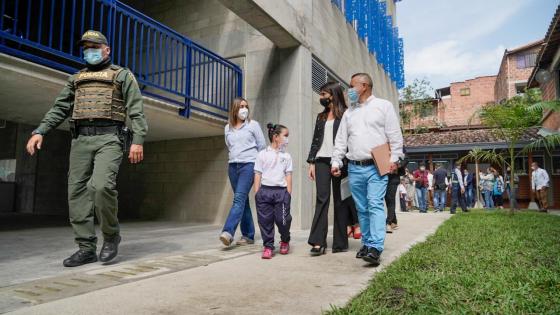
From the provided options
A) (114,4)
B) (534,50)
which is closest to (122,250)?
(114,4)

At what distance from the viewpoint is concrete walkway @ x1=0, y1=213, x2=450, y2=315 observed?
77.0 inches

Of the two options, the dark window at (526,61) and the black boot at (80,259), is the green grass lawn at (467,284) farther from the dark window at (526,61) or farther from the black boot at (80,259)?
the dark window at (526,61)

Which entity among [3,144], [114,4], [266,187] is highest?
[114,4]

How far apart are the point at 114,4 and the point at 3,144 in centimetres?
986

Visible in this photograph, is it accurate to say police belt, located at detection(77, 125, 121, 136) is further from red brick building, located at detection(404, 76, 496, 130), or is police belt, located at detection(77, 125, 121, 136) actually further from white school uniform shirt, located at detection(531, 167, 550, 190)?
red brick building, located at detection(404, 76, 496, 130)

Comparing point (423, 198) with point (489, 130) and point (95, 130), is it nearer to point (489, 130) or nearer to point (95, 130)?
point (489, 130)

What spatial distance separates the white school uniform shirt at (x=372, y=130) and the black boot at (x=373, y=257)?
0.80 meters

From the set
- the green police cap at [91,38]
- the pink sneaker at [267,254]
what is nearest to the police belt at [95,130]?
the green police cap at [91,38]

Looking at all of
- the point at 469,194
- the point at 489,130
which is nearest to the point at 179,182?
the point at 469,194

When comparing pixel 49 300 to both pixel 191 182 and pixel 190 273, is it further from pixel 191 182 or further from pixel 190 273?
pixel 191 182

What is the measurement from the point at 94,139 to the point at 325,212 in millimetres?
2225

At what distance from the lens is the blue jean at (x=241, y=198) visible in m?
3.95

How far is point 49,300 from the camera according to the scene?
6.82 ft

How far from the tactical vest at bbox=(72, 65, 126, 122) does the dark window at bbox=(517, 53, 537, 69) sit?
1398 inches
